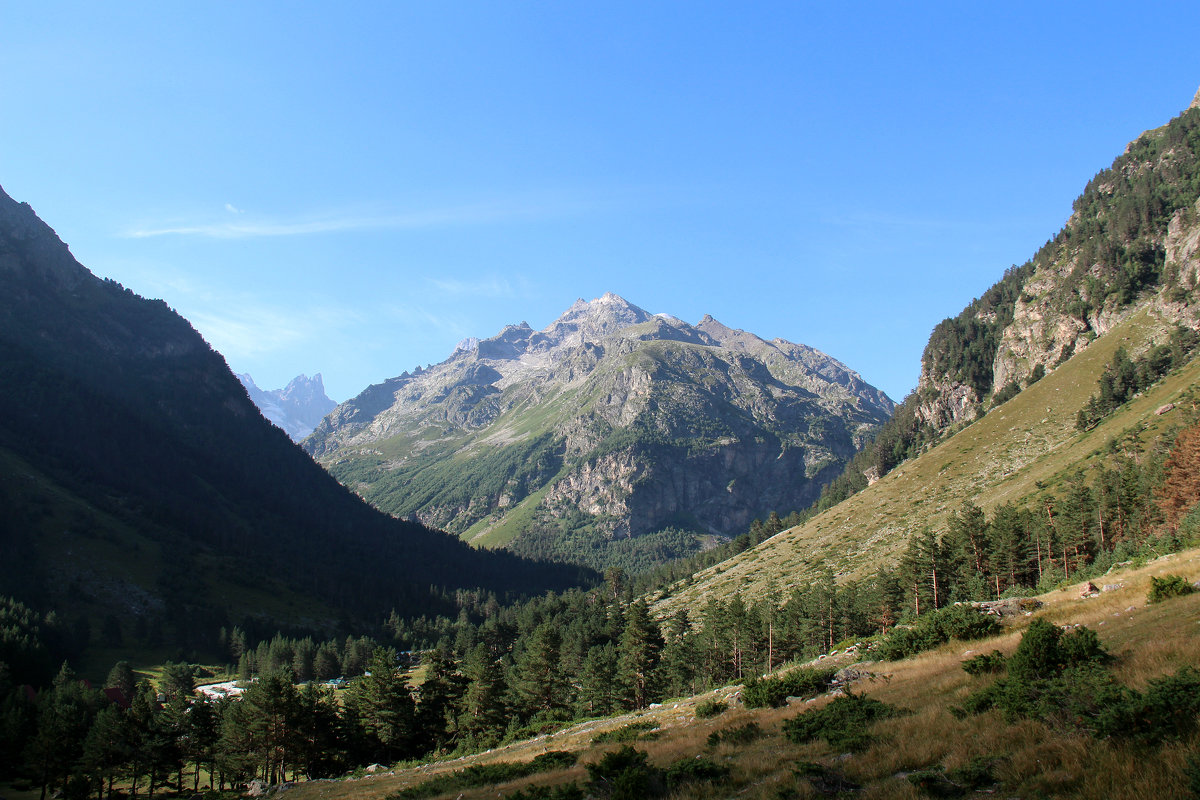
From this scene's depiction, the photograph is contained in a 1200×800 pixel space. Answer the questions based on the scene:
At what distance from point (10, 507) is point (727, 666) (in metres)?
225

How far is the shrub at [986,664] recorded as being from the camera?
20392 mm

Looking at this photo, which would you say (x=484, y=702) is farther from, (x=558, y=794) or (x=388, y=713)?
(x=558, y=794)

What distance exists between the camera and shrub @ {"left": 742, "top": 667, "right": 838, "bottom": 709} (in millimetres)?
27720

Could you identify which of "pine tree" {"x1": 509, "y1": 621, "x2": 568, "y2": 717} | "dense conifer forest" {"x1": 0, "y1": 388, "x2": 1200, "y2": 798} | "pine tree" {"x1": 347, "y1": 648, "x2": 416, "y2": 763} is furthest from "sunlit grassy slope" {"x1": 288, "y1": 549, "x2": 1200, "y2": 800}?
"pine tree" {"x1": 509, "y1": 621, "x2": 568, "y2": 717}

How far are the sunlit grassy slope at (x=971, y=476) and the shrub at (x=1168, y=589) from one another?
81714 mm

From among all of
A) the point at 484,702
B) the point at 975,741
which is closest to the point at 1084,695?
the point at 975,741

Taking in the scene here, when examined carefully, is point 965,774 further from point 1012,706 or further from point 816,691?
point 816,691

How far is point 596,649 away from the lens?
8125 centimetres

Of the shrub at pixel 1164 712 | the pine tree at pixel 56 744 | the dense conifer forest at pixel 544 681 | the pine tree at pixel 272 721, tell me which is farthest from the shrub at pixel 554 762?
the pine tree at pixel 56 744

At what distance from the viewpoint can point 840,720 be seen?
19203 mm

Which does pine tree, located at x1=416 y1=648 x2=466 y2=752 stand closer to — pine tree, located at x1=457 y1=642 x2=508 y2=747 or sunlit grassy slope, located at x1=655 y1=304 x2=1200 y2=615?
pine tree, located at x1=457 y1=642 x2=508 y2=747

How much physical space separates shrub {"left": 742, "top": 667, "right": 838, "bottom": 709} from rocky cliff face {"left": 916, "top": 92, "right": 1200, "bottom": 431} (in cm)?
15430

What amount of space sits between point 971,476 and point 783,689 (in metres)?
120

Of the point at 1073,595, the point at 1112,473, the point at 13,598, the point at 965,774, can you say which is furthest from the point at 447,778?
the point at 13,598
